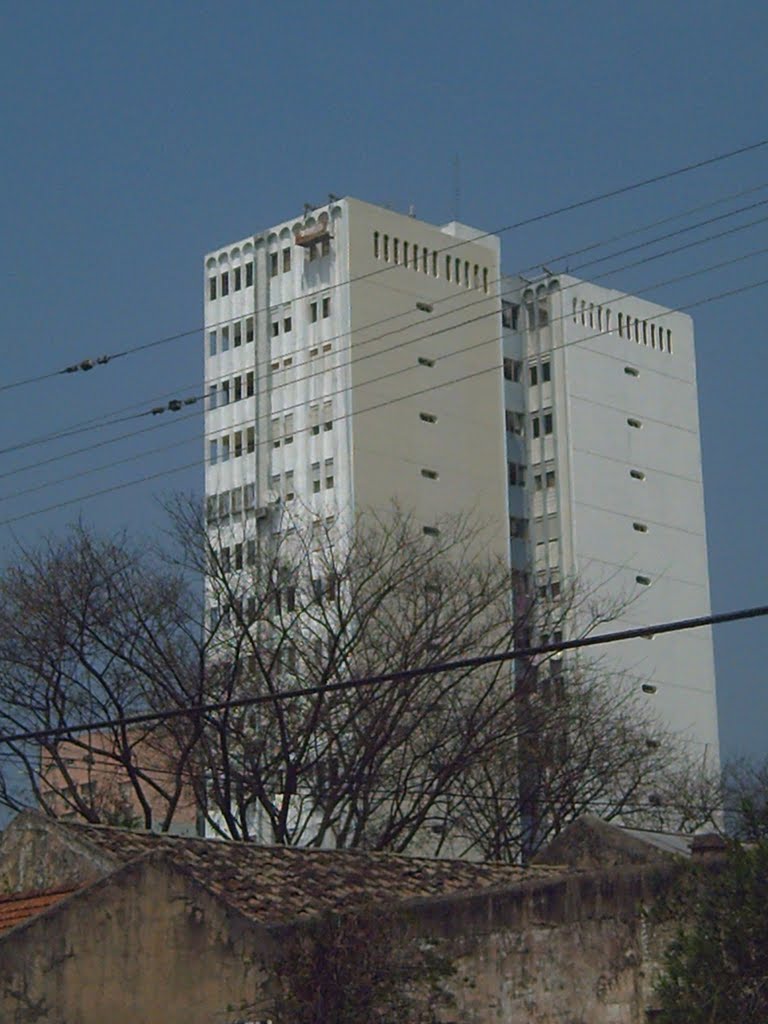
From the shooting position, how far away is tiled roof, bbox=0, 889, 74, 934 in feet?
83.7

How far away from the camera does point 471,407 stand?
85000 millimetres

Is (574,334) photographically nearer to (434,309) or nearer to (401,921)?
(434,309)

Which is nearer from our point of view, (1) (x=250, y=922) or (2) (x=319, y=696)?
(1) (x=250, y=922)

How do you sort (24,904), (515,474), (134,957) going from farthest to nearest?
(515,474)
(24,904)
(134,957)

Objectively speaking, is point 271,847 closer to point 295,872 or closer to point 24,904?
point 295,872

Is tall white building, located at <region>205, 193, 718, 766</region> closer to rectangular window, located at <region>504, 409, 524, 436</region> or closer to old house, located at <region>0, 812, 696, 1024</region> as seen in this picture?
rectangular window, located at <region>504, 409, 524, 436</region>

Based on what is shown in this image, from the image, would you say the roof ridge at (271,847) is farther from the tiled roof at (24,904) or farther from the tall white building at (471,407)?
the tall white building at (471,407)

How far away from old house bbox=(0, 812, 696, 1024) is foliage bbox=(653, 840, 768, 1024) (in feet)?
8.56

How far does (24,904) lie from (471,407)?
2377 inches

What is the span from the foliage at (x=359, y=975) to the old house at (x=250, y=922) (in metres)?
0.30

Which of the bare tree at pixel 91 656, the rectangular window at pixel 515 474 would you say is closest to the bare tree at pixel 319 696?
the bare tree at pixel 91 656

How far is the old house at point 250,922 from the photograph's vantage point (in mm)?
18859

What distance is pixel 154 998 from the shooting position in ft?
71.1

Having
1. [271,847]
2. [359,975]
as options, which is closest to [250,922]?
[359,975]
